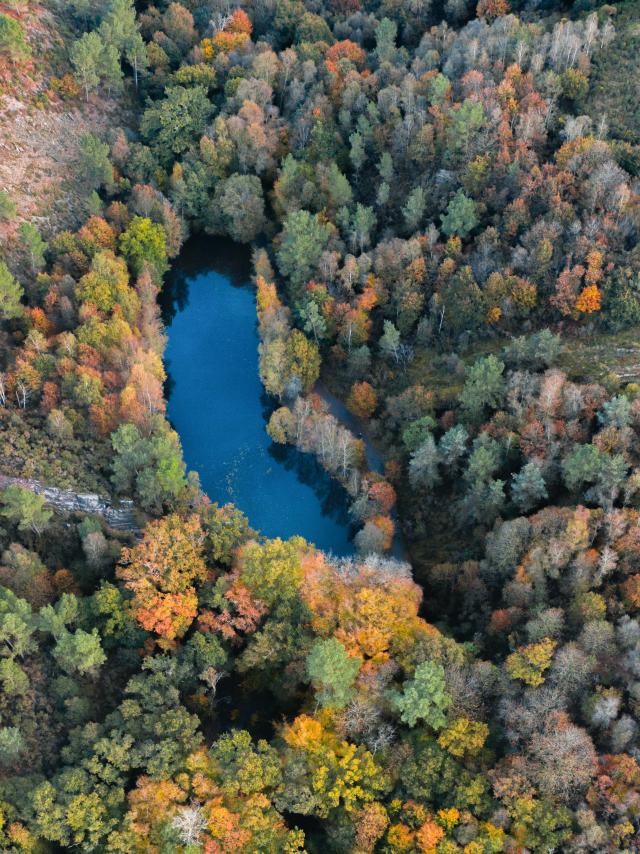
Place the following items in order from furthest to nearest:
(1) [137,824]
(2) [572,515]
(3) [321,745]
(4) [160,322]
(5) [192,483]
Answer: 1. (4) [160,322]
2. (5) [192,483]
3. (2) [572,515]
4. (3) [321,745]
5. (1) [137,824]

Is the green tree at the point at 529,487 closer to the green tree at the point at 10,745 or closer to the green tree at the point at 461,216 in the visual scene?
the green tree at the point at 461,216

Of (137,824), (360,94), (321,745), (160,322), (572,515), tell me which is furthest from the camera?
(360,94)

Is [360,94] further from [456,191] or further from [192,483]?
[192,483]

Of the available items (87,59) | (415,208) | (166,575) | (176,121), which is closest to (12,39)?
(87,59)

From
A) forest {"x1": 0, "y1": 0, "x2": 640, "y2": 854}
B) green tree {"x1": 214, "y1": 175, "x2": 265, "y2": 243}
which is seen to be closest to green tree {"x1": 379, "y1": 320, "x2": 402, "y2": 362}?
forest {"x1": 0, "y1": 0, "x2": 640, "y2": 854}

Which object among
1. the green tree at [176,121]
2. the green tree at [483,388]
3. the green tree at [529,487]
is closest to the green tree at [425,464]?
the green tree at [483,388]

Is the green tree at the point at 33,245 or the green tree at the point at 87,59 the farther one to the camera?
the green tree at the point at 87,59

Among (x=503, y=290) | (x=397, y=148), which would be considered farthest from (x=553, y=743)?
(x=397, y=148)
